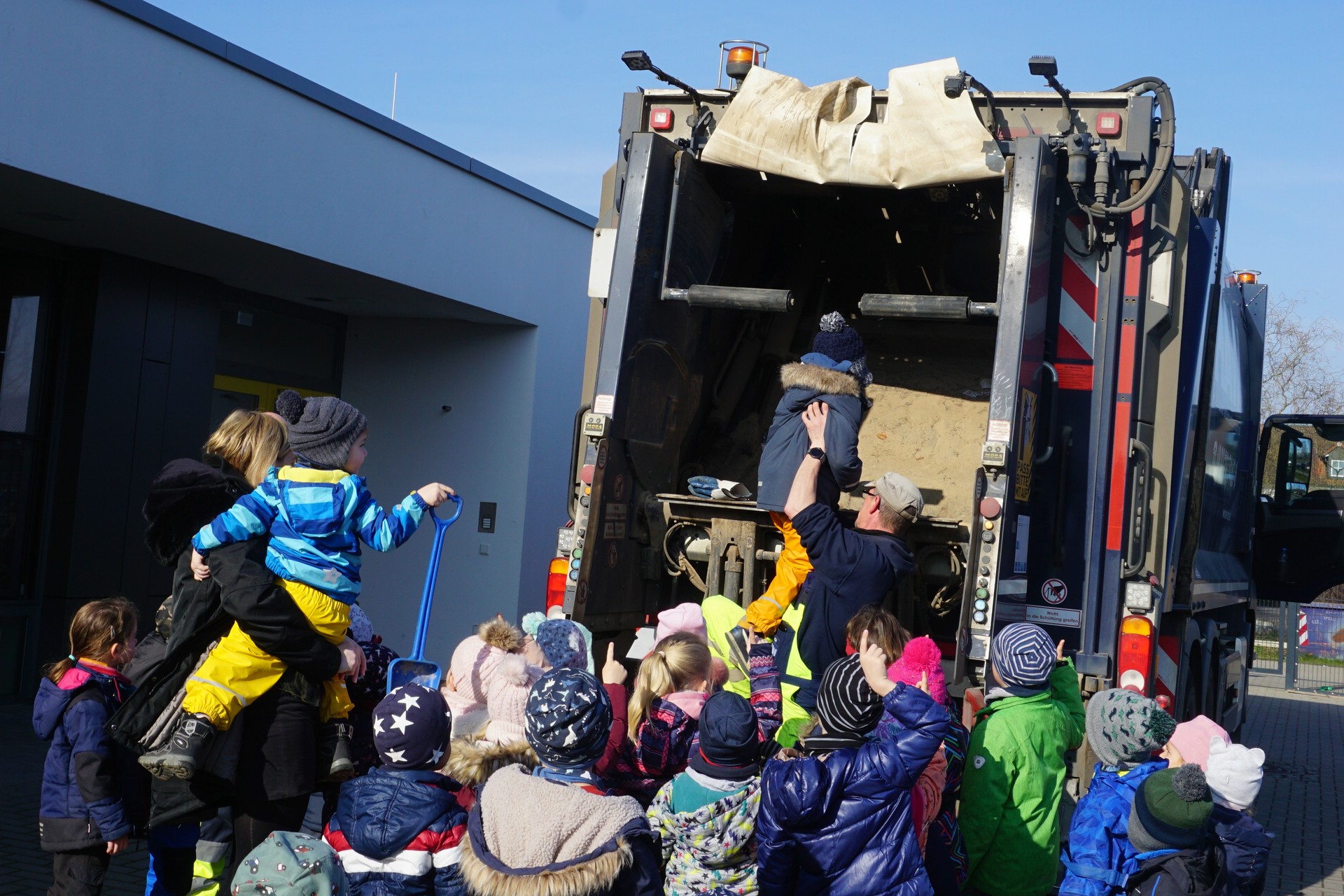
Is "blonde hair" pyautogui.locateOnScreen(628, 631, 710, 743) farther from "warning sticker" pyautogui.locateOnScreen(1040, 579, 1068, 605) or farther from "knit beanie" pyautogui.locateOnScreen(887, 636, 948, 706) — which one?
"warning sticker" pyautogui.locateOnScreen(1040, 579, 1068, 605)

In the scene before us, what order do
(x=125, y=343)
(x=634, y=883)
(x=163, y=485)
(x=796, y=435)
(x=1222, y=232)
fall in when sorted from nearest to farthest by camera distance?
(x=634, y=883) → (x=163, y=485) → (x=796, y=435) → (x=1222, y=232) → (x=125, y=343)

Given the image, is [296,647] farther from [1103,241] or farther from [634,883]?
[1103,241]

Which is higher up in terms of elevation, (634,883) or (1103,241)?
(1103,241)

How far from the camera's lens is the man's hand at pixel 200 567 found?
10.8 feet

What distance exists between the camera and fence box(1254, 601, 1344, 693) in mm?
15578

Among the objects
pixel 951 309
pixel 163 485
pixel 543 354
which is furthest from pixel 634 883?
pixel 543 354

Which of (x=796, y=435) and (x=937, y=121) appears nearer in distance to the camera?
(x=796, y=435)

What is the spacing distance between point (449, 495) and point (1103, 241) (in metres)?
3.19

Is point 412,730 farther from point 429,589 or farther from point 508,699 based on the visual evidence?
point 429,589

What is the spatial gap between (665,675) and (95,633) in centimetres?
172

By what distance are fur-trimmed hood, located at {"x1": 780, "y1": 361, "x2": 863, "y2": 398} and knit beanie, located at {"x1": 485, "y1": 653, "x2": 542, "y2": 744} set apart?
5.77 feet

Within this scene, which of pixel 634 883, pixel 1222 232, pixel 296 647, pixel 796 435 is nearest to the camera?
pixel 634 883

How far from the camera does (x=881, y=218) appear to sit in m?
6.41

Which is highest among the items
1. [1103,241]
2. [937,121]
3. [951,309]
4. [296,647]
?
[937,121]
